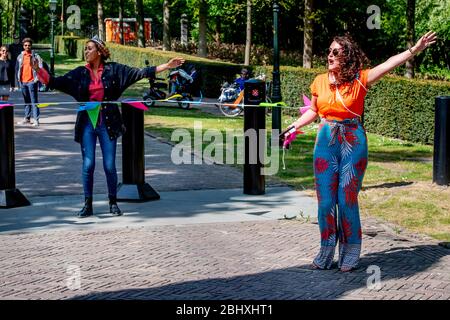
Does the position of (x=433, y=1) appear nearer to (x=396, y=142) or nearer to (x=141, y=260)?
(x=396, y=142)

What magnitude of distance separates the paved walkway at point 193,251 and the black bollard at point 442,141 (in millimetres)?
1870

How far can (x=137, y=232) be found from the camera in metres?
8.52

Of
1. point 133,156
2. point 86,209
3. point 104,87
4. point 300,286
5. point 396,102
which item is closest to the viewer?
point 300,286

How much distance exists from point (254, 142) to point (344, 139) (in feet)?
12.3

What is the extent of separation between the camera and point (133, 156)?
10.4 m

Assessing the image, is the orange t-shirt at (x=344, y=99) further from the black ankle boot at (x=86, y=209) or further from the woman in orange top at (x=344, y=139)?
the black ankle boot at (x=86, y=209)

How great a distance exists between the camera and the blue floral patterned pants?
683cm

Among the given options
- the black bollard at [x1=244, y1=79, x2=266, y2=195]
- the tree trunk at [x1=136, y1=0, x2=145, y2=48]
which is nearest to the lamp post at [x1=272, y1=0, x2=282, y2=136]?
the black bollard at [x1=244, y1=79, x2=266, y2=195]

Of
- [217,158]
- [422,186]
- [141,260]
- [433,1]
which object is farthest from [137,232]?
[433,1]

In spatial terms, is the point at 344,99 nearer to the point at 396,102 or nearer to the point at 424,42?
the point at 424,42

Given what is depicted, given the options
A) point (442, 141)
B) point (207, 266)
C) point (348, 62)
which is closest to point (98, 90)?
point (207, 266)

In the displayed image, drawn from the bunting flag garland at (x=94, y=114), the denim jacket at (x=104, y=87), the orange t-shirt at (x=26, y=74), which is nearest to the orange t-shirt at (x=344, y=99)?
the denim jacket at (x=104, y=87)

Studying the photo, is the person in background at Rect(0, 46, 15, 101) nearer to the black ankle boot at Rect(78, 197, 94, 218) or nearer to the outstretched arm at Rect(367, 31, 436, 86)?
the black ankle boot at Rect(78, 197, 94, 218)
